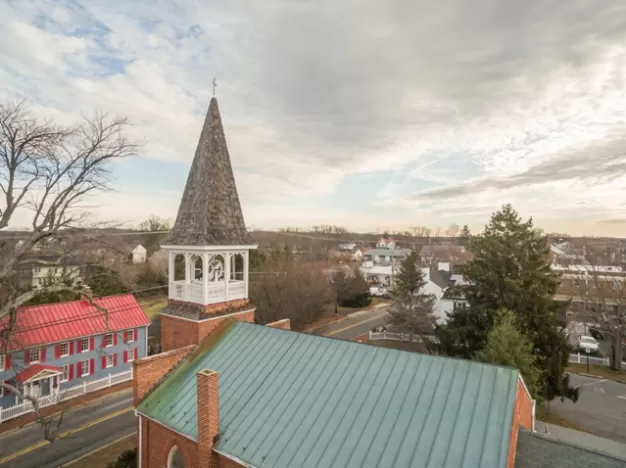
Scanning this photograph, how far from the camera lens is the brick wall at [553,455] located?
23.6 feet

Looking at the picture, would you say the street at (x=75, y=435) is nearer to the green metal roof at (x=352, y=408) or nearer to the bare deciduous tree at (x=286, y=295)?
the green metal roof at (x=352, y=408)

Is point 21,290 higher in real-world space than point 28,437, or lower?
higher

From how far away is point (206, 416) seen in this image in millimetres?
8516

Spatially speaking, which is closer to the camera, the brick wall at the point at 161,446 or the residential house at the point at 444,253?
the brick wall at the point at 161,446

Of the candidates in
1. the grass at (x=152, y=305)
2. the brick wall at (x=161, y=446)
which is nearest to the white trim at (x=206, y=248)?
the brick wall at (x=161, y=446)

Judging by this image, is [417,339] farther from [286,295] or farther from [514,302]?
[514,302]

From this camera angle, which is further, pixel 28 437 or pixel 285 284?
pixel 285 284

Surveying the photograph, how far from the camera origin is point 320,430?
805 cm

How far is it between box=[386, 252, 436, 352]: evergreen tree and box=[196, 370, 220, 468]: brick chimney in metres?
24.6

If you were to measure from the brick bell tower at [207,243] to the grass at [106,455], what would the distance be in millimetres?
6614

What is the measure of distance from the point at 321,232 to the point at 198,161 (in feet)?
264

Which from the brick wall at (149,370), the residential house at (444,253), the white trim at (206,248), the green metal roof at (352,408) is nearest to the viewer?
the green metal roof at (352,408)

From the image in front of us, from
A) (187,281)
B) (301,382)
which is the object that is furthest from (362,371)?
(187,281)

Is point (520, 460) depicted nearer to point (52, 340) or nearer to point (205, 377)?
point (205, 377)
